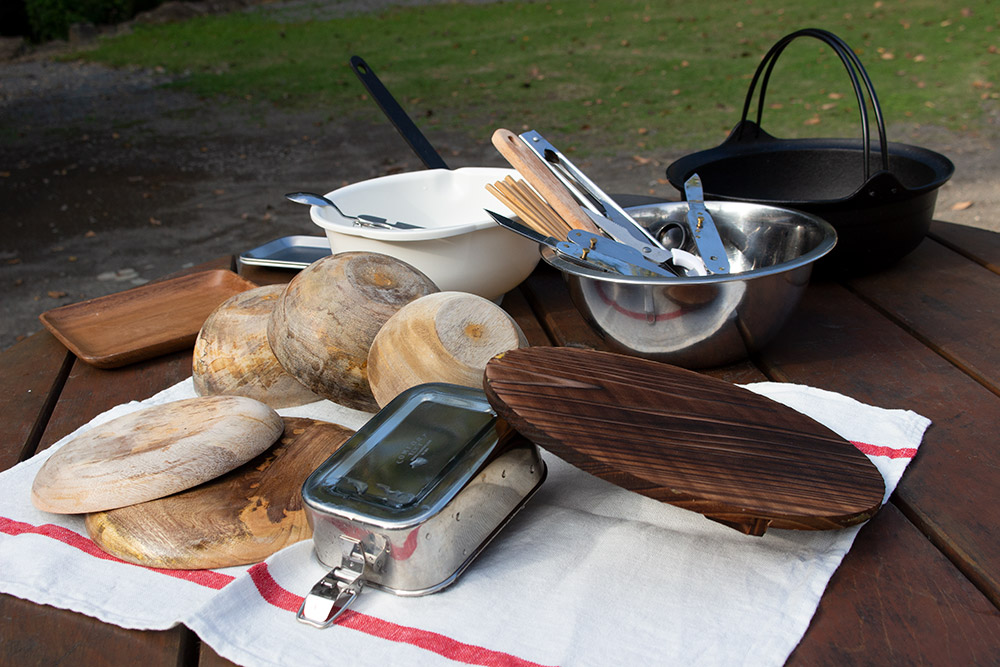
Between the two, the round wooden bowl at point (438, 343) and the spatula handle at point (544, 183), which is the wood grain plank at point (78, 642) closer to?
the round wooden bowl at point (438, 343)

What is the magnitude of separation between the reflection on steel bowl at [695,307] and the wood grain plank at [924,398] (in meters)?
0.08

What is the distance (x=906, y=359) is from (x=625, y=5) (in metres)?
7.10

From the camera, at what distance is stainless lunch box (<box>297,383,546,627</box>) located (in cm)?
61

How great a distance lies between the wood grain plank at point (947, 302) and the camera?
994 millimetres

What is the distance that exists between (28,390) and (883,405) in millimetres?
973

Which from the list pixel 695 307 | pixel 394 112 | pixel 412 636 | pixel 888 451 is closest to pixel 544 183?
pixel 695 307

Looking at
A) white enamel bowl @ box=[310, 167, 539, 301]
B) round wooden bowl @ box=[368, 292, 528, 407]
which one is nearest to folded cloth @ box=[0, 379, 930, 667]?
round wooden bowl @ box=[368, 292, 528, 407]

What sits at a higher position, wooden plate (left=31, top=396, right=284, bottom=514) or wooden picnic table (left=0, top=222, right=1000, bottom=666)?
wooden plate (left=31, top=396, right=284, bottom=514)

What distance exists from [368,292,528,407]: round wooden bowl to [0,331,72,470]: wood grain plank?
0.39 m

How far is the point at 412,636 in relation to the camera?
0.60m

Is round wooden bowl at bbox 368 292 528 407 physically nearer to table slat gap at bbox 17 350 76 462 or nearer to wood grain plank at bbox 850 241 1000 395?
table slat gap at bbox 17 350 76 462

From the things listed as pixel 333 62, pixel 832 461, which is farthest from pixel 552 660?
pixel 333 62

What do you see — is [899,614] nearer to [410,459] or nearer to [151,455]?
[410,459]

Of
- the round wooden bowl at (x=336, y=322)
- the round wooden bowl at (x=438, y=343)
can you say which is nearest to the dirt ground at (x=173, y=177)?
the round wooden bowl at (x=336, y=322)
